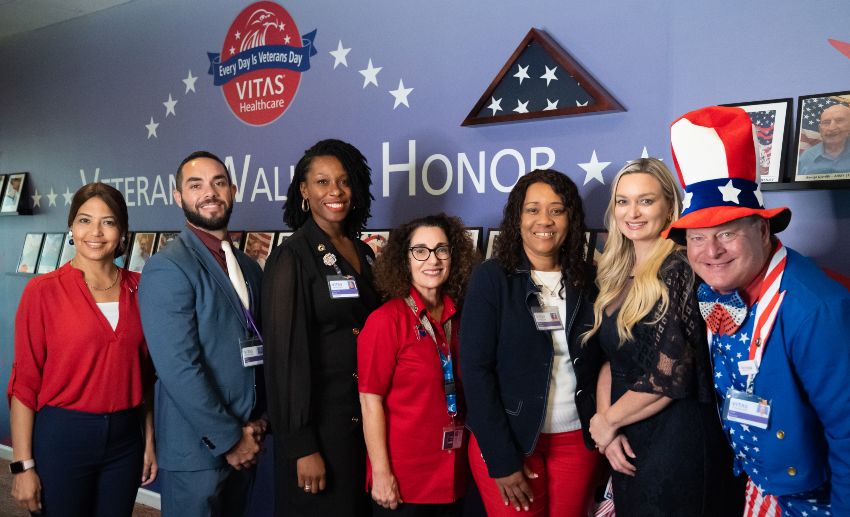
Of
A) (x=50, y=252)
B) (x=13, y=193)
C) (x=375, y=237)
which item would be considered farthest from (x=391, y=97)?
(x=13, y=193)

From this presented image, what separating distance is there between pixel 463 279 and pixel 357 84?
1.36 meters

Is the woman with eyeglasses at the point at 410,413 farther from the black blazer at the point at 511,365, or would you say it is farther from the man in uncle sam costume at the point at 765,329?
the man in uncle sam costume at the point at 765,329

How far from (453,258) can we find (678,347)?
0.78 m

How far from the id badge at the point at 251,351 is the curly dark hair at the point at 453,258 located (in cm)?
45

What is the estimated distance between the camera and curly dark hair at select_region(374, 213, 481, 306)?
83.0 inches

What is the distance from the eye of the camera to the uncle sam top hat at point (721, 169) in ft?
4.66

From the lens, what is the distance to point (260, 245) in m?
3.35

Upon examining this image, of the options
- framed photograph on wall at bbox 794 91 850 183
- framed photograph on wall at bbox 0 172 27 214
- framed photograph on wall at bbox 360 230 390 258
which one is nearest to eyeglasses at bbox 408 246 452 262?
framed photograph on wall at bbox 360 230 390 258

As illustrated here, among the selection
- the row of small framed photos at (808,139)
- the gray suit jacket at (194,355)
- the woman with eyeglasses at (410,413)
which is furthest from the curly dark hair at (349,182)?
the row of small framed photos at (808,139)

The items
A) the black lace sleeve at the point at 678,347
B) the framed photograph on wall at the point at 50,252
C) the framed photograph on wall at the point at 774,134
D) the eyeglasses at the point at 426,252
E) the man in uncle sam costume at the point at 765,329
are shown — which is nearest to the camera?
the man in uncle sam costume at the point at 765,329

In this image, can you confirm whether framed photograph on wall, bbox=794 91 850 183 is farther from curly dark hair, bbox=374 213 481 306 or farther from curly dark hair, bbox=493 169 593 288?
curly dark hair, bbox=374 213 481 306

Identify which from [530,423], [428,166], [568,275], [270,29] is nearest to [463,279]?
[568,275]

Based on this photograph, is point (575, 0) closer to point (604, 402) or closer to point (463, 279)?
point (463, 279)

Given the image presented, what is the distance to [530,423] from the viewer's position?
185 cm
